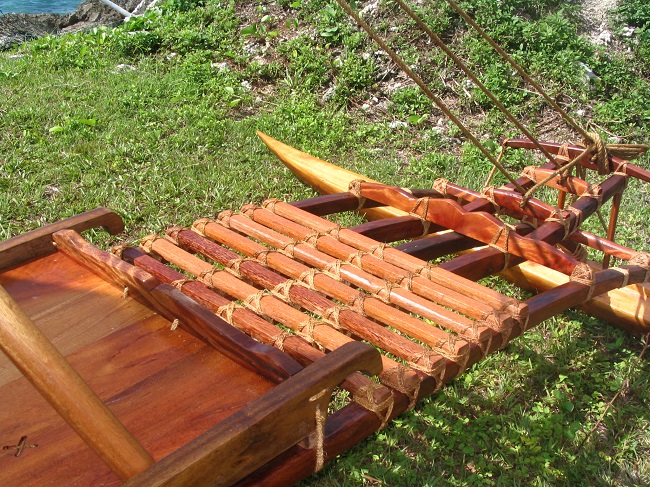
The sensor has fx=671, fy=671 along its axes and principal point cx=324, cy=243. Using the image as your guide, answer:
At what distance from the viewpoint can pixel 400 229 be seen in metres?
2.50

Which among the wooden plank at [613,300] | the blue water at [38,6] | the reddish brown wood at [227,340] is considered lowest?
the wooden plank at [613,300]

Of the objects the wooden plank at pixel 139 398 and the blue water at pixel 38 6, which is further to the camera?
the blue water at pixel 38 6

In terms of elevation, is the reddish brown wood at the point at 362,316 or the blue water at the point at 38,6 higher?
Result: the reddish brown wood at the point at 362,316

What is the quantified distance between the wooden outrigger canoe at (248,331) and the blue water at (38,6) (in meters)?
11.1

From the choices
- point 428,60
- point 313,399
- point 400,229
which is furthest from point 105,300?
point 428,60

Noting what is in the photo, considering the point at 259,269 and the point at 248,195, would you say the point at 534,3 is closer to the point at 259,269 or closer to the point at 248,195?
the point at 248,195

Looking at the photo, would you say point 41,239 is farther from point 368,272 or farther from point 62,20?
point 62,20

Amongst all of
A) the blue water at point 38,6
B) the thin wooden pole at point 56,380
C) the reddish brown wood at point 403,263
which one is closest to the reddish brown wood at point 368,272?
the reddish brown wood at point 403,263

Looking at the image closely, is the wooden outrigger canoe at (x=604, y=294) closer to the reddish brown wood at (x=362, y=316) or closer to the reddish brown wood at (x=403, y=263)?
the reddish brown wood at (x=403, y=263)

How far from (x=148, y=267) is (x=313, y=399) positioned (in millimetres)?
950

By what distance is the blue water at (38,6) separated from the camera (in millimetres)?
11859

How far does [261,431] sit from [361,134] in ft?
11.1

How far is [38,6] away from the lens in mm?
12297

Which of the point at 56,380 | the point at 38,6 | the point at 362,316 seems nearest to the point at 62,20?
the point at 38,6
